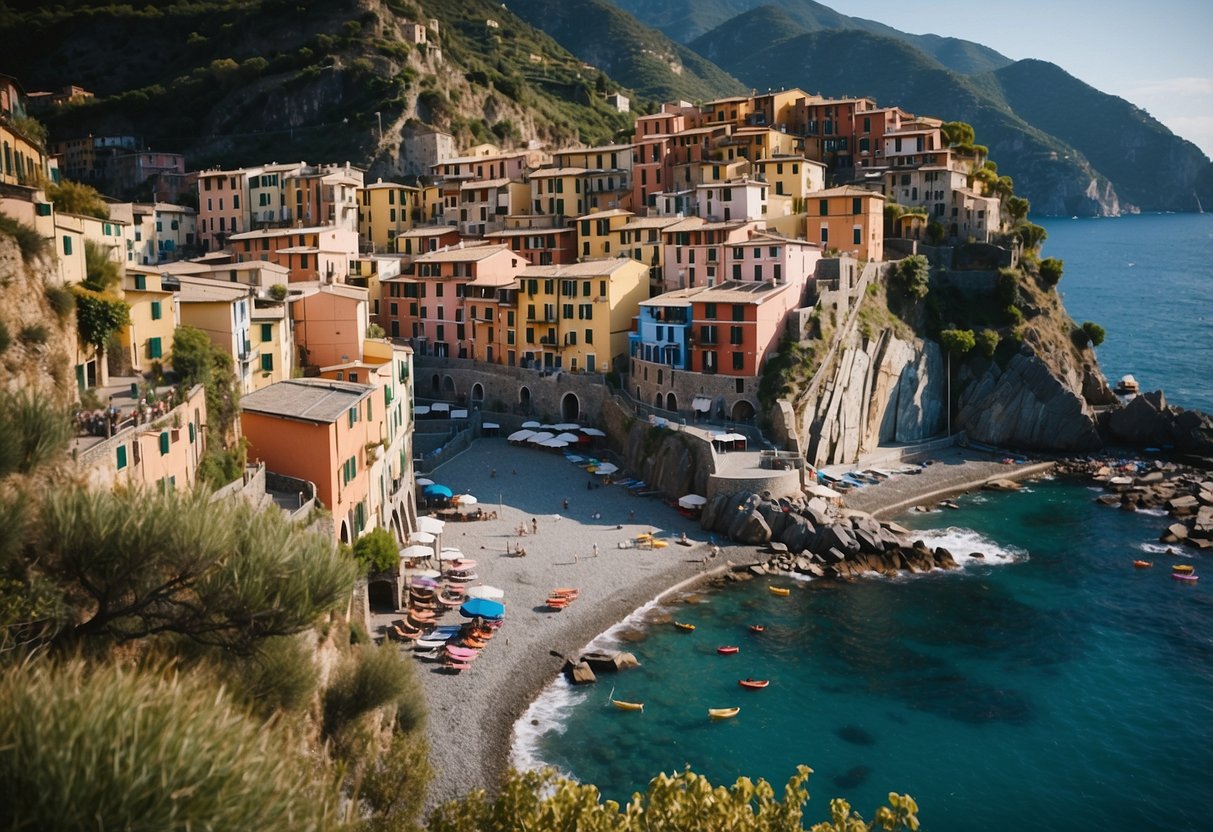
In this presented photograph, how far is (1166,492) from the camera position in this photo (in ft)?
184

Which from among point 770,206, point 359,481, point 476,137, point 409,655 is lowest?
point 409,655

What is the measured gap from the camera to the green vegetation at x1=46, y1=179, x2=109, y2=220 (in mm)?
37156

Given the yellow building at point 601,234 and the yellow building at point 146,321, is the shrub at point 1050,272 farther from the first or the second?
the yellow building at point 146,321

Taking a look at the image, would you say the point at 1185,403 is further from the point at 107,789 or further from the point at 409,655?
the point at 107,789

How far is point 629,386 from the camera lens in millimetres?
62938

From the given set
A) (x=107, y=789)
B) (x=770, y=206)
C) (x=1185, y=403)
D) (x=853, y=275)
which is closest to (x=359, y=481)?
(x=107, y=789)

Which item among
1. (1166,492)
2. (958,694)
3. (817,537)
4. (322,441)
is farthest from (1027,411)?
(322,441)

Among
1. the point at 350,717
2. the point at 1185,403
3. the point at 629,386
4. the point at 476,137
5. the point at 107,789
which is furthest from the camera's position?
the point at 476,137

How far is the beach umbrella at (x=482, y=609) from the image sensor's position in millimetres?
37469

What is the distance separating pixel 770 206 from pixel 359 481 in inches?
1641

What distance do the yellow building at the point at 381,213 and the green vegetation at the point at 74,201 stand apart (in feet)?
134

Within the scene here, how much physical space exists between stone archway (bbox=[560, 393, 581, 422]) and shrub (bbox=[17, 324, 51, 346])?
41081 mm

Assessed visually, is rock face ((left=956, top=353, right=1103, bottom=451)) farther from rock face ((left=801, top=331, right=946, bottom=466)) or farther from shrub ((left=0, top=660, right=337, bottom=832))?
shrub ((left=0, top=660, right=337, bottom=832))

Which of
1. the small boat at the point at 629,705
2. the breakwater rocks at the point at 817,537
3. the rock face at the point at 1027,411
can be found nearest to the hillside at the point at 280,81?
the rock face at the point at 1027,411
